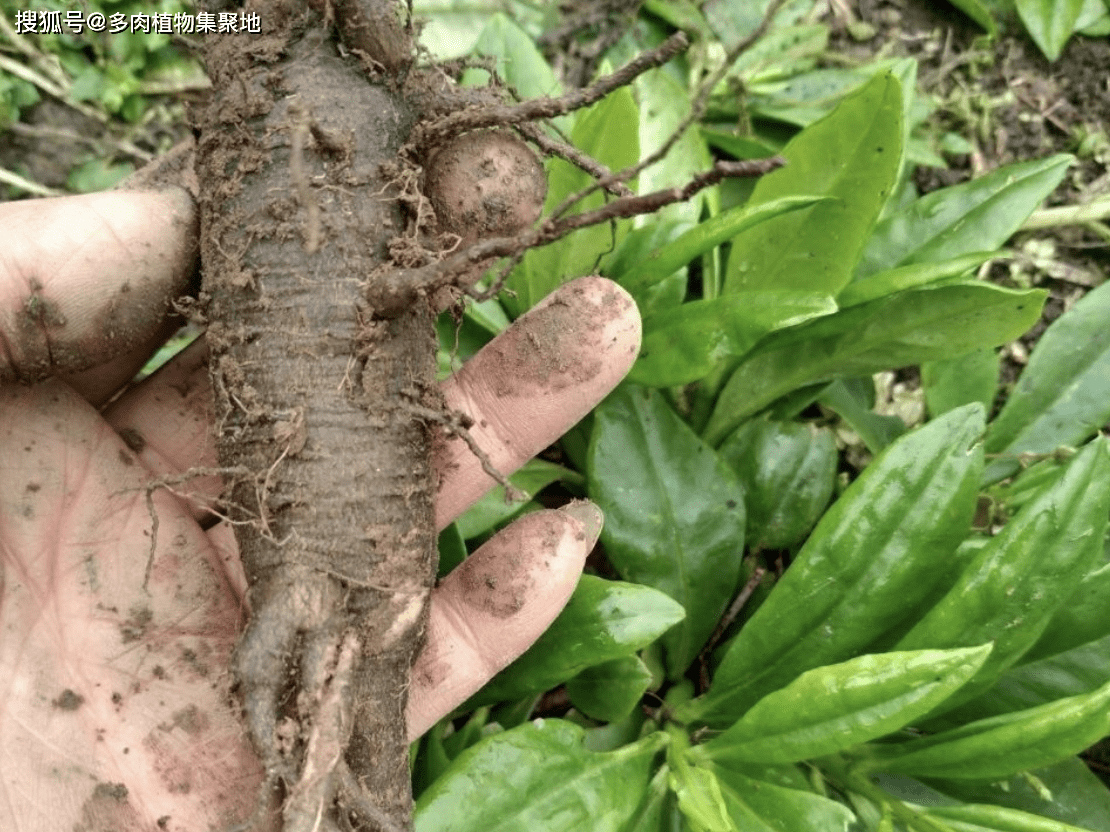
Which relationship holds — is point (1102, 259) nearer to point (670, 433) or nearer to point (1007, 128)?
point (1007, 128)

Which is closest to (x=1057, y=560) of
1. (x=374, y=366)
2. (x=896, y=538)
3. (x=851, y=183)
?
(x=896, y=538)

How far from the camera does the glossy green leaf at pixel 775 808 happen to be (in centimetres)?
125

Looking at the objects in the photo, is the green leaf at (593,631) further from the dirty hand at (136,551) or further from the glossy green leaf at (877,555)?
the glossy green leaf at (877,555)

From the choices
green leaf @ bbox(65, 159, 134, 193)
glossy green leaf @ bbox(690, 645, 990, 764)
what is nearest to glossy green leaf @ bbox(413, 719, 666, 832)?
glossy green leaf @ bbox(690, 645, 990, 764)

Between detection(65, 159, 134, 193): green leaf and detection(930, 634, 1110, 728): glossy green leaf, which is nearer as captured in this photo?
detection(930, 634, 1110, 728): glossy green leaf

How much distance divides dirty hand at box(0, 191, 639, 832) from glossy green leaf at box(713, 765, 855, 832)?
0.39m

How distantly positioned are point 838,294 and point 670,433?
0.36m

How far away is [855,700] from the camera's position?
47.6 inches

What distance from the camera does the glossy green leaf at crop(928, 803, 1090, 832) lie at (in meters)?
1.27

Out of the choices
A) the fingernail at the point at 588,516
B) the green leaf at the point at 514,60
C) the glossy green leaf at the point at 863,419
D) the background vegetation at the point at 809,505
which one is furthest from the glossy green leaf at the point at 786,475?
the green leaf at the point at 514,60

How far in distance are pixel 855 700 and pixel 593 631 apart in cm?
38

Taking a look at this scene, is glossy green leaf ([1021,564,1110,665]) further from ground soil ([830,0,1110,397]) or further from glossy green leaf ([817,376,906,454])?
ground soil ([830,0,1110,397])

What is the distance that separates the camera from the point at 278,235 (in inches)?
50.0

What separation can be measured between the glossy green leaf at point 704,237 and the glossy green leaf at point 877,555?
395mm
